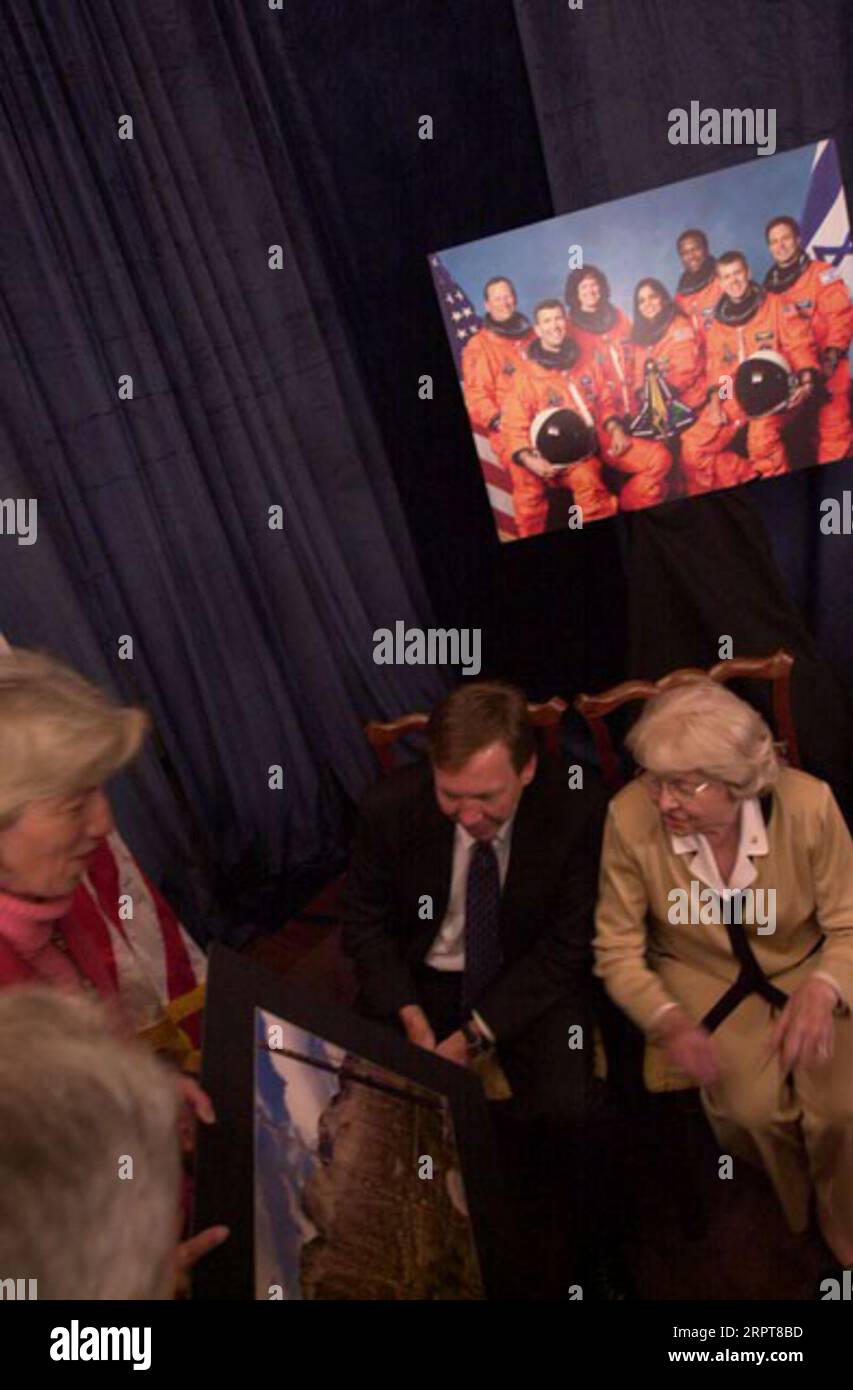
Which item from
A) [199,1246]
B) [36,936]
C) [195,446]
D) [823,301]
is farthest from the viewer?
[195,446]

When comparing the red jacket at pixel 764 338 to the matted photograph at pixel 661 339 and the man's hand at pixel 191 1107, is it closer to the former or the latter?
the matted photograph at pixel 661 339

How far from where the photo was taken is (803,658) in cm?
366

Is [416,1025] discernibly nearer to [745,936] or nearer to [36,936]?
[745,936]

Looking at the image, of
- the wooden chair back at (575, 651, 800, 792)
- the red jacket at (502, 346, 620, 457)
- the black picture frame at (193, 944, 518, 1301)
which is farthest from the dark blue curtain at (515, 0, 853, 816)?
the black picture frame at (193, 944, 518, 1301)

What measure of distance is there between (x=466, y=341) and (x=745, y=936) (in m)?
1.88

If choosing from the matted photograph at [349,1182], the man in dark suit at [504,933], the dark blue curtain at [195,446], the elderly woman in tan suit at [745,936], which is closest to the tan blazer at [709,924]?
the elderly woman in tan suit at [745,936]

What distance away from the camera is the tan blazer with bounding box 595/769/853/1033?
237cm

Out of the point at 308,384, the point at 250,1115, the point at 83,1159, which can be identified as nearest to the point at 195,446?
Result: the point at 308,384

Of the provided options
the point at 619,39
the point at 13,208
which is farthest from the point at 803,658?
the point at 13,208

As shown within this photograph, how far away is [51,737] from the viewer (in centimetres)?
192

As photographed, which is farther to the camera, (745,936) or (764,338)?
(764,338)

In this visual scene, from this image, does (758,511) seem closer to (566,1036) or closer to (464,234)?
(464,234)

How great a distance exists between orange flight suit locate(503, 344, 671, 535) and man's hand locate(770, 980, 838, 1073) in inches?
64.2

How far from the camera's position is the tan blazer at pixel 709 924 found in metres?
2.37
